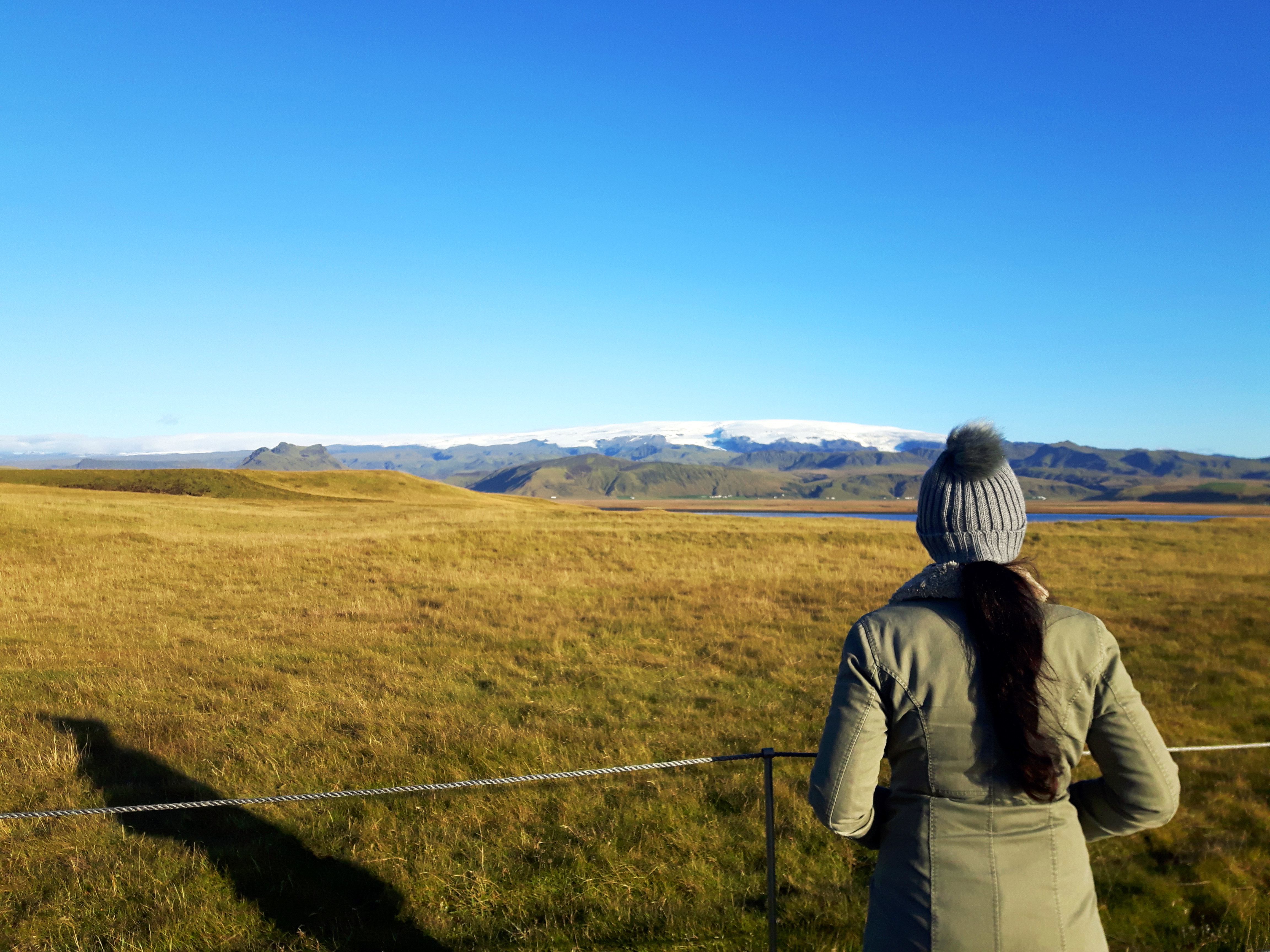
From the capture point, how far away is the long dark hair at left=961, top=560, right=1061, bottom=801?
2.24 meters

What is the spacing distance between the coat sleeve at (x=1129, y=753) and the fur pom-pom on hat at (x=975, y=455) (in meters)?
0.62

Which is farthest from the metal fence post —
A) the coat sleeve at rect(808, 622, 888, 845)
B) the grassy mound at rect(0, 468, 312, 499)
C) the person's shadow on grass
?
the grassy mound at rect(0, 468, 312, 499)

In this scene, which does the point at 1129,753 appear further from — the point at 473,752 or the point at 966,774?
the point at 473,752

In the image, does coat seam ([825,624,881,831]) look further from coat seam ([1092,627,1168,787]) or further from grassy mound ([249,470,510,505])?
grassy mound ([249,470,510,505])

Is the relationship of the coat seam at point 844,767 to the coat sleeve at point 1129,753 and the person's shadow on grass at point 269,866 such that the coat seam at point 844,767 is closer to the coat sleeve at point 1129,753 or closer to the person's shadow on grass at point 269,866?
the coat sleeve at point 1129,753

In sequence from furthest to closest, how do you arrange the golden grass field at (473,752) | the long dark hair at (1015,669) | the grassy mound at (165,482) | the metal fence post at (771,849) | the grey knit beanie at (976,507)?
the grassy mound at (165,482)
the golden grass field at (473,752)
the metal fence post at (771,849)
the grey knit beanie at (976,507)
the long dark hair at (1015,669)

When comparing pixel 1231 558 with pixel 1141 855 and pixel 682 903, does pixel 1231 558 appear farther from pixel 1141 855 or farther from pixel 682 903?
pixel 682 903

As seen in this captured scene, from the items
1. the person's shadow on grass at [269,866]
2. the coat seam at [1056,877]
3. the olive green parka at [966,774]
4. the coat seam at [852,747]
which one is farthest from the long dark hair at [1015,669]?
the person's shadow on grass at [269,866]

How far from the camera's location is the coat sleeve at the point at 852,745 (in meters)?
2.32

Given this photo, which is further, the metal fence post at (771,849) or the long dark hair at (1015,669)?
the metal fence post at (771,849)

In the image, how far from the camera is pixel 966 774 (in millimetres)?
2352

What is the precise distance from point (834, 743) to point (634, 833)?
5.23m

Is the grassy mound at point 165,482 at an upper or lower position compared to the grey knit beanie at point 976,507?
lower

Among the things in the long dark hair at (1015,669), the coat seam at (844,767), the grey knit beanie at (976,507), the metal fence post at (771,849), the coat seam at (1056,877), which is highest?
the grey knit beanie at (976,507)
